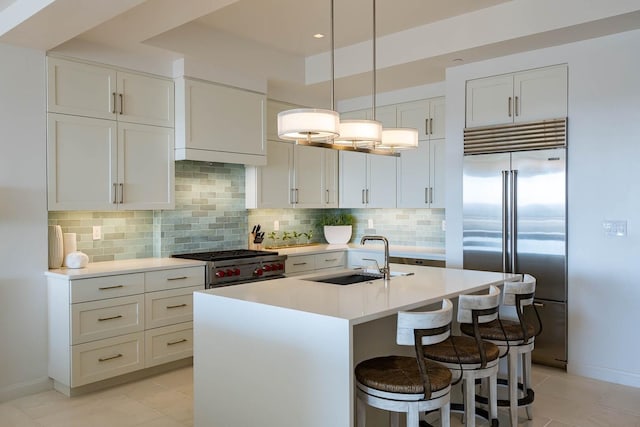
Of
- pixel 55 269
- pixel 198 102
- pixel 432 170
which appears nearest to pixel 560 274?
pixel 432 170

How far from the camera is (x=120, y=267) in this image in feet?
12.7

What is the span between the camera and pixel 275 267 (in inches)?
189

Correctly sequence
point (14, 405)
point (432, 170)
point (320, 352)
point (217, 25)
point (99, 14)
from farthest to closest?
point (432, 170) → point (217, 25) → point (14, 405) → point (99, 14) → point (320, 352)

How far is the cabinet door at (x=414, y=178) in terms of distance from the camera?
5379 mm

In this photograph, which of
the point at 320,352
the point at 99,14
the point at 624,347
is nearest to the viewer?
the point at 320,352

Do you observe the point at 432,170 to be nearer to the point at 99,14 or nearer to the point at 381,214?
the point at 381,214

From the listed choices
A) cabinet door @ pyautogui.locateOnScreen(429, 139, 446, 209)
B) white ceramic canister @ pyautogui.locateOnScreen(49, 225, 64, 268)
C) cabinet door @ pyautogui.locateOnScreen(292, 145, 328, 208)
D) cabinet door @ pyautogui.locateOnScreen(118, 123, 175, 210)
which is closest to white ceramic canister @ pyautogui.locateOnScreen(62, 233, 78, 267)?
white ceramic canister @ pyautogui.locateOnScreen(49, 225, 64, 268)

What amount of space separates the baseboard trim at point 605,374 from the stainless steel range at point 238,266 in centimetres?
261

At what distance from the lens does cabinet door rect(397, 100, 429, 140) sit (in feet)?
17.5

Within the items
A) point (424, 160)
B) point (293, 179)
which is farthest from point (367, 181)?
point (293, 179)

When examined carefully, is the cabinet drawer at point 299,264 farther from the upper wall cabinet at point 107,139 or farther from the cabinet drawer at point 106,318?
the cabinet drawer at point 106,318

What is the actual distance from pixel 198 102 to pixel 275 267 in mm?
1654

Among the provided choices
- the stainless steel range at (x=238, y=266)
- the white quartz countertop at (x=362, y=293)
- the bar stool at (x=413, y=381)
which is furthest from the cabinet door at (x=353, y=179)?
the bar stool at (x=413, y=381)

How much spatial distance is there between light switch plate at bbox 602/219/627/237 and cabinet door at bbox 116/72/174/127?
361 centimetres
